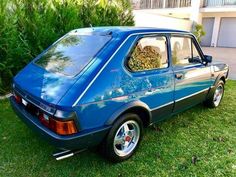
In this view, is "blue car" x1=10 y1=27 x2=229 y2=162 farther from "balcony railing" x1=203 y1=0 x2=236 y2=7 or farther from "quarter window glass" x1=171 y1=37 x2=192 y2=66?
"balcony railing" x1=203 y1=0 x2=236 y2=7

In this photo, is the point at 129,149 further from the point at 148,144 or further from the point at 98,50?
the point at 98,50

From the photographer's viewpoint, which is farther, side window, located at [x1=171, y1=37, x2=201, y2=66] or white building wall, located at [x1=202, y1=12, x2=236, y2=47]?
white building wall, located at [x1=202, y1=12, x2=236, y2=47]

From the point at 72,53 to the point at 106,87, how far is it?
906 millimetres

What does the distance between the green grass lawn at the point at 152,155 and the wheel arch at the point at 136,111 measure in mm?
513

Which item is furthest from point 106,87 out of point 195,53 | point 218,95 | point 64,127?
point 218,95

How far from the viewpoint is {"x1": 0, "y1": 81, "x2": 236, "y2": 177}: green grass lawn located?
2.98m

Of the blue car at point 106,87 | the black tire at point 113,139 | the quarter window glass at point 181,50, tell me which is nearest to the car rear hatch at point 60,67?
the blue car at point 106,87

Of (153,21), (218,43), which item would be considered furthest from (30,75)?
(218,43)

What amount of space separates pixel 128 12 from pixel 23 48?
151 inches

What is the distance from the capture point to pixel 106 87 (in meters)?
2.65

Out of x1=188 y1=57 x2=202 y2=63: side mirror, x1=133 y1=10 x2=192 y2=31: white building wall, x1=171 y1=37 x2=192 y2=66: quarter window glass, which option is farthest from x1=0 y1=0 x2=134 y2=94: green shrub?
x1=133 y1=10 x2=192 y2=31: white building wall

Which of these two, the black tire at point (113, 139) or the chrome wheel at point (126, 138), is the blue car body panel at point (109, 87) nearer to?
the black tire at point (113, 139)

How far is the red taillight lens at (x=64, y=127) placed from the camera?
7.98ft

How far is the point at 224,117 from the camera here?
467 cm
